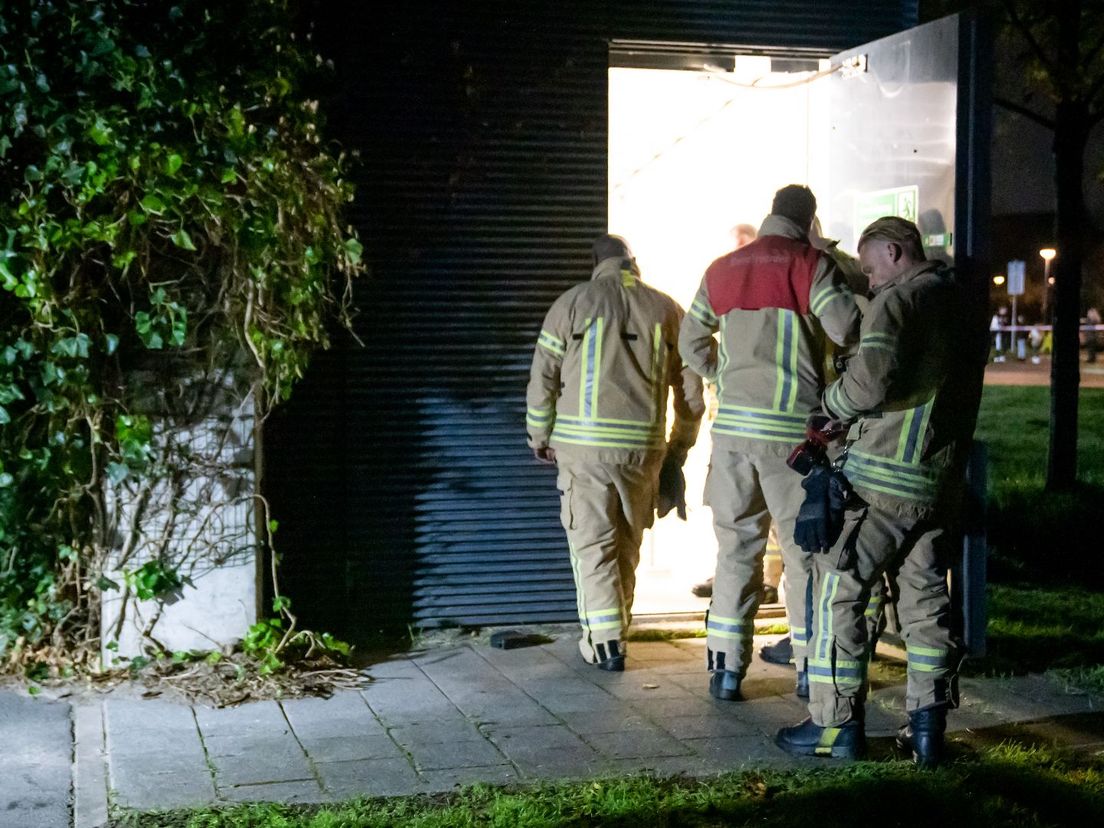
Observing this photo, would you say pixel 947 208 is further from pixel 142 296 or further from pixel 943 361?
pixel 142 296

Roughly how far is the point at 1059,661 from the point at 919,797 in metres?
2.51

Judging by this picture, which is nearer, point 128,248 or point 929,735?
point 929,735

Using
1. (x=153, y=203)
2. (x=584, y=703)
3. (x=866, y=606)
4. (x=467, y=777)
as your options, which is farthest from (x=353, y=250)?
(x=866, y=606)

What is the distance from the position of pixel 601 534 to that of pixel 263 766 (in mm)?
2096

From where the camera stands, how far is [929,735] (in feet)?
16.7

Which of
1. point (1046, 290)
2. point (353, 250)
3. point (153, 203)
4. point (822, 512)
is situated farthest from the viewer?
point (1046, 290)

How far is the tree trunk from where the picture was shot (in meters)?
12.4

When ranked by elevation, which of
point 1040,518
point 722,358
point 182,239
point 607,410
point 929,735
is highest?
point 182,239

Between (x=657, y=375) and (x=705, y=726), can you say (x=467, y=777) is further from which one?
(x=657, y=375)

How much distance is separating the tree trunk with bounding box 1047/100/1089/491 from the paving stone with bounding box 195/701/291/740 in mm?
8768

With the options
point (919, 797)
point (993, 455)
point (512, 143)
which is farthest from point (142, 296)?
point (993, 455)

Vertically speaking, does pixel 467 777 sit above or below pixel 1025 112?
below

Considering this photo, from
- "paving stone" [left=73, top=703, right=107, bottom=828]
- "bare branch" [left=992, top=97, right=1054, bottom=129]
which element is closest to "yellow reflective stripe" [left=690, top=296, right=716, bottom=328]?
"paving stone" [left=73, top=703, right=107, bottom=828]

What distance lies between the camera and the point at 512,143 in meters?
7.10
